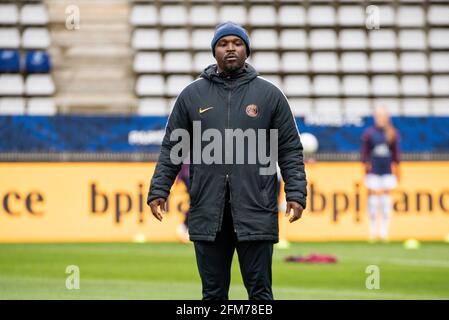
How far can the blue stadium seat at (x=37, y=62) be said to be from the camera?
23703 mm

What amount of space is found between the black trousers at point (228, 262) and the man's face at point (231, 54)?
80 cm

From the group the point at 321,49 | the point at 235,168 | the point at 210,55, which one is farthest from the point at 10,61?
the point at 235,168

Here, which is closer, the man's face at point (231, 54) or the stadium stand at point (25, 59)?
the man's face at point (231, 54)

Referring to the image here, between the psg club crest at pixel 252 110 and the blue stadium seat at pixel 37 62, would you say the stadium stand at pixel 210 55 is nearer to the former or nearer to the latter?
the blue stadium seat at pixel 37 62

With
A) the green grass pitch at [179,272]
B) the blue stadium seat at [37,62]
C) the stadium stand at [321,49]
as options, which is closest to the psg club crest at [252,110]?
the green grass pitch at [179,272]

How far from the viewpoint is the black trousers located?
7125mm

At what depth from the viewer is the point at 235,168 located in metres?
7.17

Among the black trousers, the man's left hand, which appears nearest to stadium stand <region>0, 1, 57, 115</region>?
the black trousers

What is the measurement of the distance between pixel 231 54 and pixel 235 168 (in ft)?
2.24

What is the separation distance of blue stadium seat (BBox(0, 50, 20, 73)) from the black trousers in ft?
56.2

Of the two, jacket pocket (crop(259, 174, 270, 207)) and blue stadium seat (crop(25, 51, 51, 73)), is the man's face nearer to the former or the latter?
jacket pocket (crop(259, 174, 270, 207))

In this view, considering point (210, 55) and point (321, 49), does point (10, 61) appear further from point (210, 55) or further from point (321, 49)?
point (321, 49)

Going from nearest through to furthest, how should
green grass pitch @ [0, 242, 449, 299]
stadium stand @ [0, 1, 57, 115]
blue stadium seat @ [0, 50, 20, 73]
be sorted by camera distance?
green grass pitch @ [0, 242, 449, 299]
stadium stand @ [0, 1, 57, 115]
blue stadium seat @ [0, 50, 20, 73]

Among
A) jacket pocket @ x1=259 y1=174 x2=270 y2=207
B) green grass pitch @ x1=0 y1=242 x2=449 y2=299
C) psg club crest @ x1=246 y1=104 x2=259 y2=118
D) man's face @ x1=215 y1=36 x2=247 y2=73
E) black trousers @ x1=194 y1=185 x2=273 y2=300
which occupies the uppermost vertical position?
man's face @ x1=215 y1=36 x2=247 y2=73
